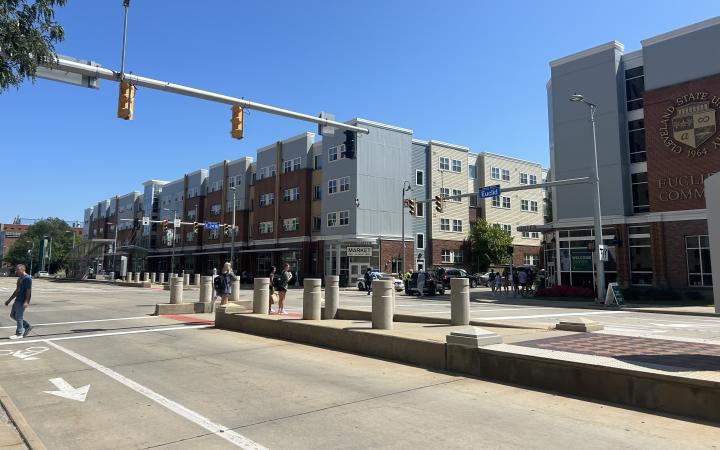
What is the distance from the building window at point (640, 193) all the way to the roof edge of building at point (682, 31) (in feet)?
26.5

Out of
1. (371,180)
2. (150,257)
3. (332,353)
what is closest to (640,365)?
(332,353)

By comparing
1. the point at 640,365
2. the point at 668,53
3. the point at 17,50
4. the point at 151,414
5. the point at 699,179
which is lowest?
the point at 151,414

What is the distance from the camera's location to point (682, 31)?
101 ft

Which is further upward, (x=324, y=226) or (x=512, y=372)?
(x=324, y=226)

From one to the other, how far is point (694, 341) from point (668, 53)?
27827 mm

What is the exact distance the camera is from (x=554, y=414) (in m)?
6.34

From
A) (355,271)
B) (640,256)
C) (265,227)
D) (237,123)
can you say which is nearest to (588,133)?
(640,256)

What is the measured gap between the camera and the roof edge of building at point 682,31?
29.7m

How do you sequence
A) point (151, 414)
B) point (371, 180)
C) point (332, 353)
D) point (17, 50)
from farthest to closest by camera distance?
point (371, 180)
point (332, 353)
point (17, 50)
point (151, 414)

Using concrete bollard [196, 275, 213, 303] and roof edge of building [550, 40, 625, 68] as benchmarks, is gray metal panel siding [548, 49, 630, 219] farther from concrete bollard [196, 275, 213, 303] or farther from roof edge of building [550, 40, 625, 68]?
concrete bollard [196, 275, 213, 303]

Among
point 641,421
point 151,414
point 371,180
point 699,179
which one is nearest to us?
point 641,421

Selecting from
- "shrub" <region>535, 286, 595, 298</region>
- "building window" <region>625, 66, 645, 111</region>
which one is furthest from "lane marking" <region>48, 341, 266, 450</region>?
"building window" <region>625, 66, 645, 111</region>

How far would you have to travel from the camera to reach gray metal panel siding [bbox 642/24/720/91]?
2980cm

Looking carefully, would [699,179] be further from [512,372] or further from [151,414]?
[151,414]
